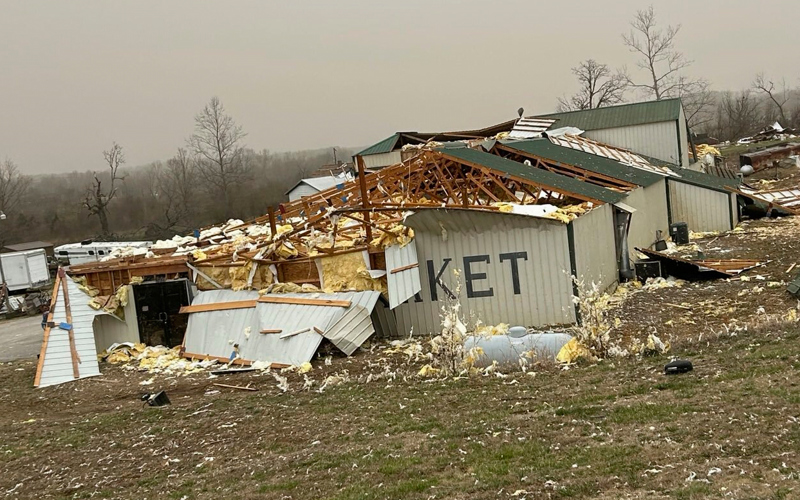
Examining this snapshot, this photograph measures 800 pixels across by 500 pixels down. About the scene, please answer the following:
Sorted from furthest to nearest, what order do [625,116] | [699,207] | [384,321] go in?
[625,116] → [699,207] → [384,321]

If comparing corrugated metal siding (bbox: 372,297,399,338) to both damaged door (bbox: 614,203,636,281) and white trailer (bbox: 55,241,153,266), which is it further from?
white trailer (bbox: 55,241,153,266)

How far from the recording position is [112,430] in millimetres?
10773

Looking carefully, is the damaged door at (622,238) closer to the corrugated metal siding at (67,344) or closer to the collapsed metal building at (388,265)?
the collapsed metal building at (388,265)

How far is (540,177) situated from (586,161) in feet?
19.8

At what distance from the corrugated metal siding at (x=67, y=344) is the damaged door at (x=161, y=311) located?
1149 millimetres

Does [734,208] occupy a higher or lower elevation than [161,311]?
higher

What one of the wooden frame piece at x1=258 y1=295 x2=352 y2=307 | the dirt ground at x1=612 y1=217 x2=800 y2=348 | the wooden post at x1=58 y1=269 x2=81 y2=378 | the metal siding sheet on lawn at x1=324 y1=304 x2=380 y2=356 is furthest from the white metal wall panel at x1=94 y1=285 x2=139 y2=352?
the dirt ground at x1=612 y1=217 x2=800 y2=348

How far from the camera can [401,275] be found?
51.6 ft

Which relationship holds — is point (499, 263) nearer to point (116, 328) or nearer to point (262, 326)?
point (262, 326)

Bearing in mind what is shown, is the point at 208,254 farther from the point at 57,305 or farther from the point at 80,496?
the point at 80,496

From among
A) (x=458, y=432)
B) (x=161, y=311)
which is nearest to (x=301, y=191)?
(x=161, y=311)

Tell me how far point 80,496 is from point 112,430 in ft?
9.76

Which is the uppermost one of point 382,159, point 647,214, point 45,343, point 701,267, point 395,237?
point 382,159

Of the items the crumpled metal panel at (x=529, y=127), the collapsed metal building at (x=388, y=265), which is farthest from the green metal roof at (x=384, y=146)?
the collapsed metal building at (x=388, y=265)
